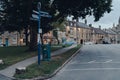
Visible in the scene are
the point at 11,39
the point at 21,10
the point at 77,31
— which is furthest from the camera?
the point at 77,31

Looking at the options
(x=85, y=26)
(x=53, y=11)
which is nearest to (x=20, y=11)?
(x=53, y=11)

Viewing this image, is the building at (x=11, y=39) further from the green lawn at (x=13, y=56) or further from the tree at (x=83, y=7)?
the green lawn at (x=13, y=56)

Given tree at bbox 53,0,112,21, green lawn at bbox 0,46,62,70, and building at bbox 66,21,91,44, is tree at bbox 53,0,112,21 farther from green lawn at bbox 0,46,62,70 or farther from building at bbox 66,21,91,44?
building at bbox 66,21,91,44

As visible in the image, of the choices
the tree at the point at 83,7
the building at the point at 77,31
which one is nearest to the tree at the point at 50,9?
the tree at the point at 83,7

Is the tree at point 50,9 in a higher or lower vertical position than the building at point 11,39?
higher

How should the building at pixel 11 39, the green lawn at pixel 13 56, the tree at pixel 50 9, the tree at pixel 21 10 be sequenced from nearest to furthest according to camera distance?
the green lawn at pixel 13 56, the tree at pixel 21 10, the tree at pixel 50 9, the building at pixel 11 39

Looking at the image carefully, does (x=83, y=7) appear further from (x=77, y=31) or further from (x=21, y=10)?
(x=77, y=31)

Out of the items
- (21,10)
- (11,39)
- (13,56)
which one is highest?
(21,10)

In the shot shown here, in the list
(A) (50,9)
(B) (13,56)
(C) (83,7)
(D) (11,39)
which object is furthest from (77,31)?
(B) (13,56)

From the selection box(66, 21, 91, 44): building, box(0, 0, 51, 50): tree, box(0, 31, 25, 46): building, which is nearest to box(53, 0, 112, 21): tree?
box(0, 0, 51, 50): tree

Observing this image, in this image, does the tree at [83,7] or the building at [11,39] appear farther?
the building at [11,39]

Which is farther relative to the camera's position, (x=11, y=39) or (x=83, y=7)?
(x=11, y=39)

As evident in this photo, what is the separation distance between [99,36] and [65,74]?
16960 centimetres

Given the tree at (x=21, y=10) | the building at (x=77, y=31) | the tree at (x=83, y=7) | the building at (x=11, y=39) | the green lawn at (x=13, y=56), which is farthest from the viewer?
the building at (x=77, y=31)
